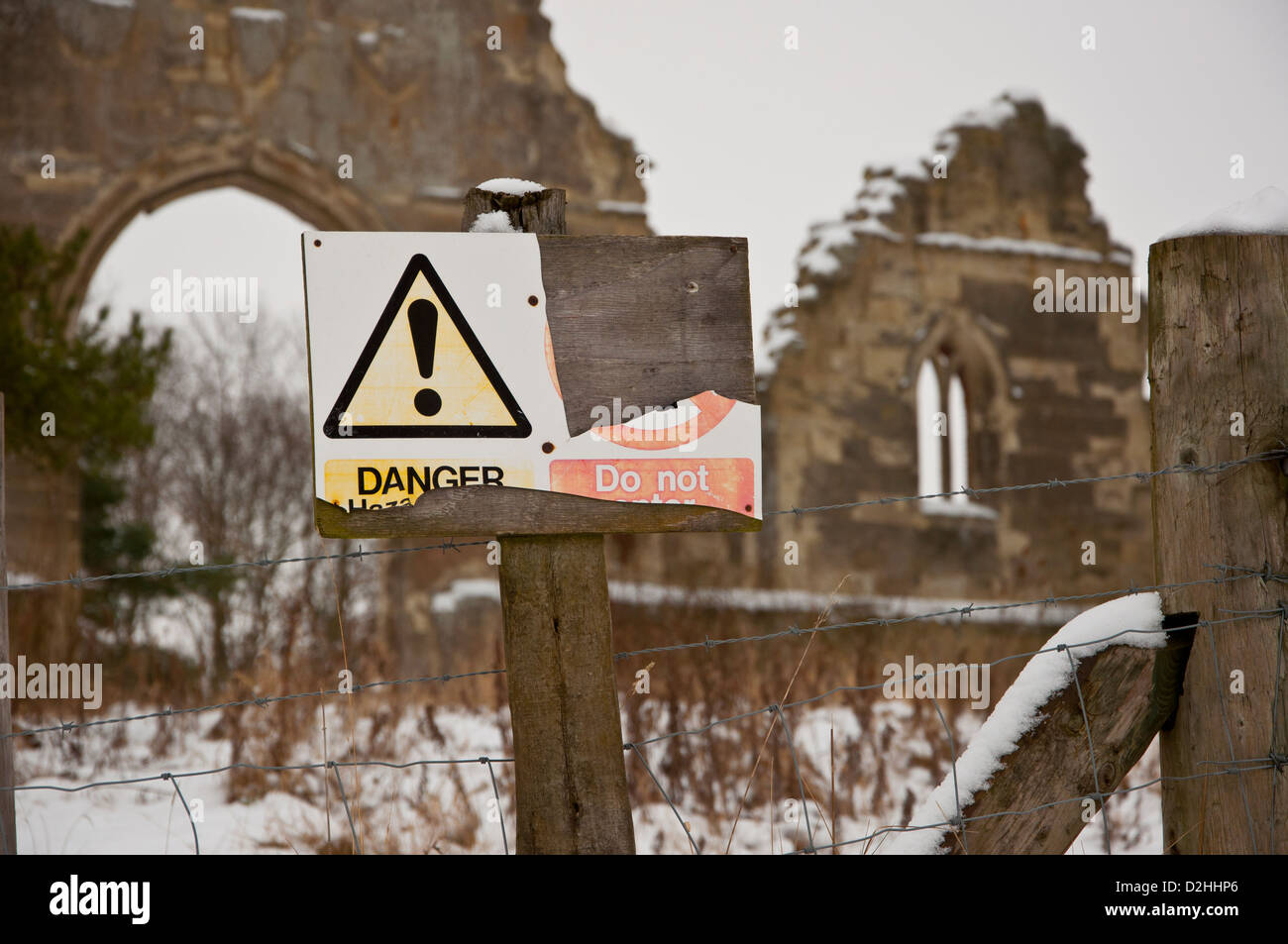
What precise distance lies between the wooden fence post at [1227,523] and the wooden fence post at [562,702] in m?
1.24

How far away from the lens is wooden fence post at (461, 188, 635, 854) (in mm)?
2139

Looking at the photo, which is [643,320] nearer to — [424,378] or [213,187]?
[424,378]

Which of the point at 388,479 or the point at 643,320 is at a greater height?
the point at 643,320

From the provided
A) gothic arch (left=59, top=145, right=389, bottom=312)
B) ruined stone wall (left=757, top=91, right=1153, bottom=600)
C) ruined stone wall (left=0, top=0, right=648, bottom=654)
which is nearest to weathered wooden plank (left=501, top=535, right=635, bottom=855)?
ruined stone wall (left=0, top=0, right=648, bottom=654)

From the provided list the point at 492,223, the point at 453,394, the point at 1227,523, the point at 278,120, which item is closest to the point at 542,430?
the point at 453,394

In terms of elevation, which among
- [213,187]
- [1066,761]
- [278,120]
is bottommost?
[1066,761]

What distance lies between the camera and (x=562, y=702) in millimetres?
2148

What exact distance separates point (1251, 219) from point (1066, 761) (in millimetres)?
1208

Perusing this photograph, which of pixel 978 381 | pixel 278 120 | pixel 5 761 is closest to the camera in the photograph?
pixel 5 761

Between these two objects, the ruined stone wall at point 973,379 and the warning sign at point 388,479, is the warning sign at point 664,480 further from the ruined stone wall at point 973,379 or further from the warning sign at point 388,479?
the ruined stone wall at point 973,379

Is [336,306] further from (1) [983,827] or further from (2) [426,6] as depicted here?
(2) [426,6]

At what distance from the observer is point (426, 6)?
11.7 m

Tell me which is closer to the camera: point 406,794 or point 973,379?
point 406,794
